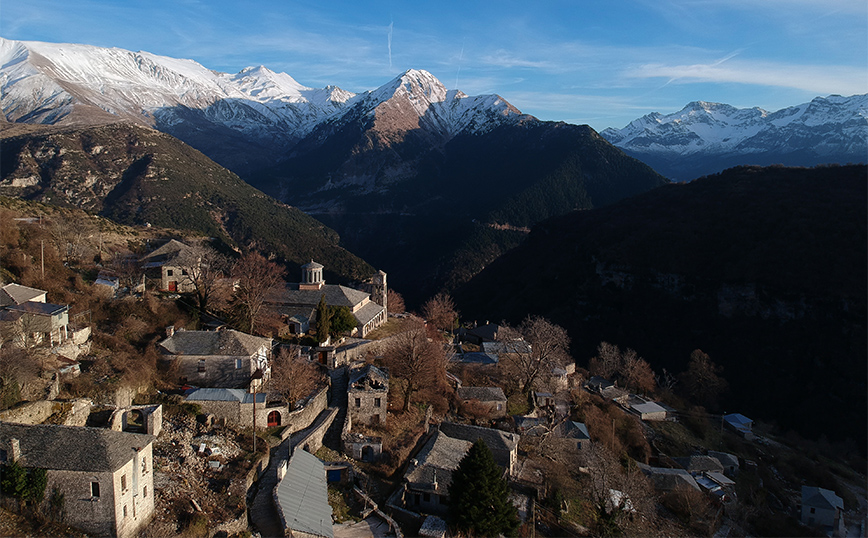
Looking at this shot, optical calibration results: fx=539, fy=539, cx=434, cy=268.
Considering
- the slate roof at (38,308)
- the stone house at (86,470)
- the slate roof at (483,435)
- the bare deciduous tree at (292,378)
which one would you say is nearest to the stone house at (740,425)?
the slate roof at (483,435)

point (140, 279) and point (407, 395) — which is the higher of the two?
point (140, 279)

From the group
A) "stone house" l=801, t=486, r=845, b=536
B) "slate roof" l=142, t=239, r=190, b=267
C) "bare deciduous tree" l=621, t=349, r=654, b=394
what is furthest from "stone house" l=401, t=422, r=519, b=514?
"bare deciduous tree" l=621, t=349, r=654, b=394

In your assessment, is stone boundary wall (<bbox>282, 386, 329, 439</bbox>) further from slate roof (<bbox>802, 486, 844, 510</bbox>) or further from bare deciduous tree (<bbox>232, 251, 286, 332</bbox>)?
slate roof (<bbox>802, 486, 844, 510</bbox>)

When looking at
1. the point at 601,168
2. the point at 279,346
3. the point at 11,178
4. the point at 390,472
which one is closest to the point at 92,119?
the point at 11,178

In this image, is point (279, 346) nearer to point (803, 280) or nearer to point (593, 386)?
point (593, 386)

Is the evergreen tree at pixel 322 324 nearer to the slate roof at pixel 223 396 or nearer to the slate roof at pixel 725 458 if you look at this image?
the slate roof at pixel 223 396

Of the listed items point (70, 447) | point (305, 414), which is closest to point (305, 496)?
point (305, 414)

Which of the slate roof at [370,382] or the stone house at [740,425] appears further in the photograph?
the stone house at [740,425]
